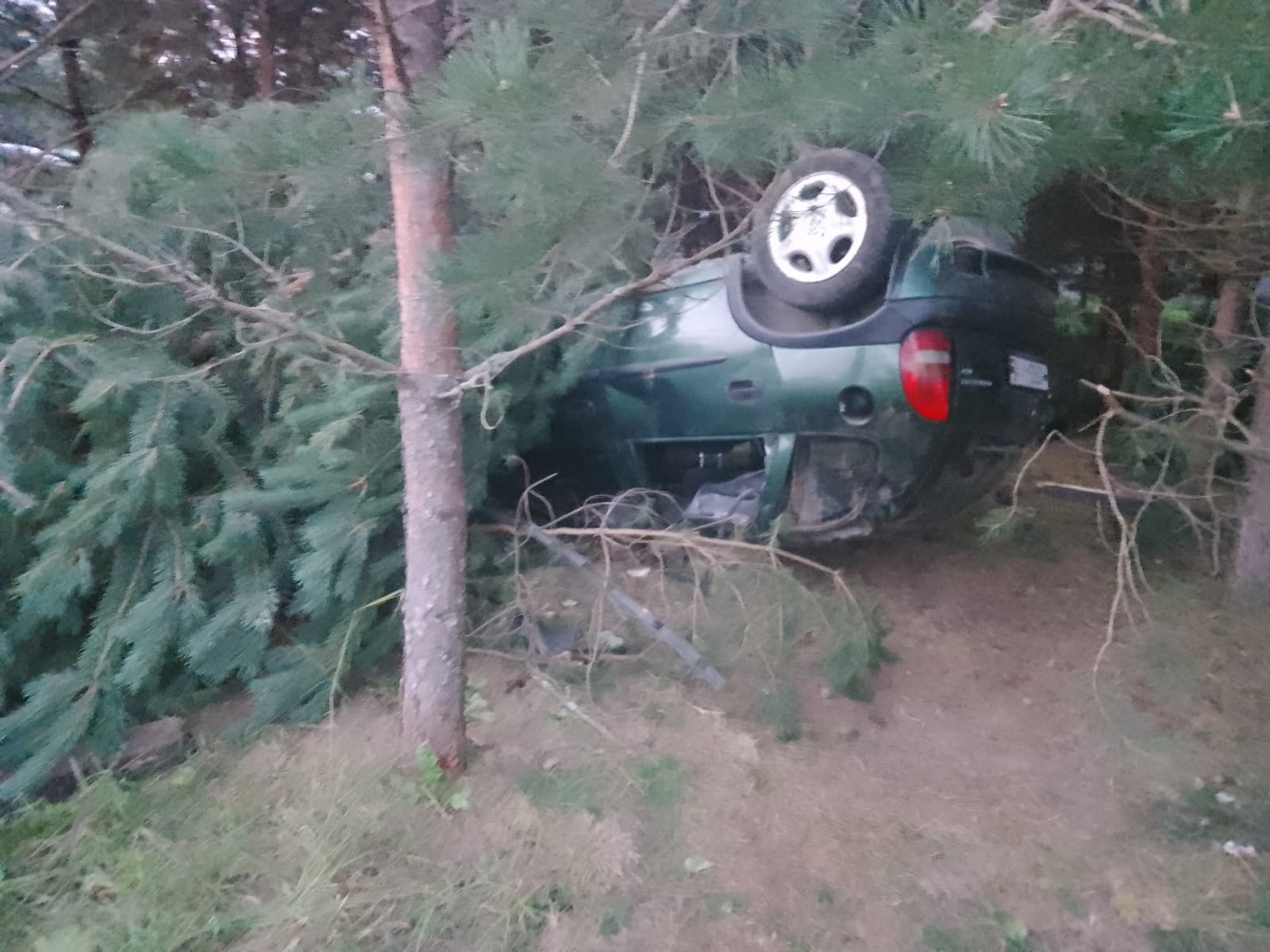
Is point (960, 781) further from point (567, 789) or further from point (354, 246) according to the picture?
point (354, 246)

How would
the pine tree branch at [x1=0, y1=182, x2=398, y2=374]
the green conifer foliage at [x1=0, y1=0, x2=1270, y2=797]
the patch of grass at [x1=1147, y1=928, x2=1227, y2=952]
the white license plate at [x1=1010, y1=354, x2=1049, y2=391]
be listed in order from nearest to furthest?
the green conifer foliage at [x1=0, y1=0, x2=1270, y2=797] < the pine tree branch at [x1=0, y1=182, x2=398, y2=374] < the patch of grass at [x1=1147, y1=928, x2=1227, y2=952] < the white license plate at [x1=1010, y1=354, x2=1049, y2=391]

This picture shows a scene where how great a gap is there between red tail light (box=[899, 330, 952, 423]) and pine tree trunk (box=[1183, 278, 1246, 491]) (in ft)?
4.02

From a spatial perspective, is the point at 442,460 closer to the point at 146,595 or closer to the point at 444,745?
the point at 444,745

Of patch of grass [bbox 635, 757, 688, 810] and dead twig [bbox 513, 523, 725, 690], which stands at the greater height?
dead twig [bbox 513, 523, 725, 690]

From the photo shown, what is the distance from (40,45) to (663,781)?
5875mm

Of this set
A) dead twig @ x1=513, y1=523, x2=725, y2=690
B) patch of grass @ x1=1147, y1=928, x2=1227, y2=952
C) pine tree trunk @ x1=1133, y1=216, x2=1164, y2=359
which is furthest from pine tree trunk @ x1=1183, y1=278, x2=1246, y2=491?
dead twig @ x1=513, y1=523, x2=725, y2=690

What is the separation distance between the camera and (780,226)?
3.28 m

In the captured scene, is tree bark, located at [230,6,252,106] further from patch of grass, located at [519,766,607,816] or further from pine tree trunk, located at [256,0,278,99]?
patch of grass, located at [519,766,607,816]

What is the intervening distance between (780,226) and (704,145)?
89cm

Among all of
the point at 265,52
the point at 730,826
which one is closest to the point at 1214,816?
the point at 730,826

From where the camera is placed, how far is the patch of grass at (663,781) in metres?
3.27

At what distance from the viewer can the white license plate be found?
3.98 m

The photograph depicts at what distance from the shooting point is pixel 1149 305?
19.2 feet

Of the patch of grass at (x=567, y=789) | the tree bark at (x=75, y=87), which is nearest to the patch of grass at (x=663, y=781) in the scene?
the patch of grass at (x=567, y=789)
